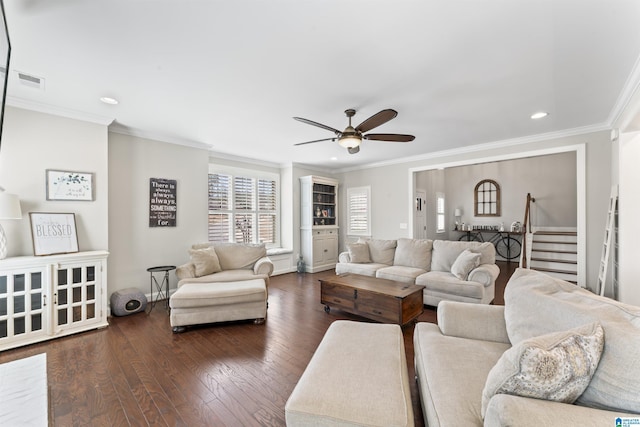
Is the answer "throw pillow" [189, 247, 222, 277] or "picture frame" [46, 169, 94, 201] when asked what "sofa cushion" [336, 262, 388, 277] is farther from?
"picture frame" [46, 169, 94, 201]

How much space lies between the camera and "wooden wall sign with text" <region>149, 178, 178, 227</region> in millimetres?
4168

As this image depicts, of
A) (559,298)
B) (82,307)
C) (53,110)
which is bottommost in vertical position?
(82,307)

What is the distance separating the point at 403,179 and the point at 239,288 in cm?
419

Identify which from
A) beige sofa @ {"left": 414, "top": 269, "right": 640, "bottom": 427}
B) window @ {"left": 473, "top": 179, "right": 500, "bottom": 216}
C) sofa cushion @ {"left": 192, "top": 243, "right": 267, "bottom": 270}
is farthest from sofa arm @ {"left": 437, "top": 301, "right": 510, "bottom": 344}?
window @ {"left": 473, "top": 179, "right": 500, "bottom": 216}

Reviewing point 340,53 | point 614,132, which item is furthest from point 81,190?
point 614,132

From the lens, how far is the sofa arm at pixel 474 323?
182 centimetres

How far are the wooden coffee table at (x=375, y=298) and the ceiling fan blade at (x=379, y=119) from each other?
1.86 meters

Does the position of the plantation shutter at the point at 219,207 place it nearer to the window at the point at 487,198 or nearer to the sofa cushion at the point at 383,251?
the sofa cushion at the point at 383,251

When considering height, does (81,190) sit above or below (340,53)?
below

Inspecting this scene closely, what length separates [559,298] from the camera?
1.52m

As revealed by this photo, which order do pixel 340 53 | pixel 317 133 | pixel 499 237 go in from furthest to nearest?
pixel 499 237, pixel 317 133, pixel 340 53

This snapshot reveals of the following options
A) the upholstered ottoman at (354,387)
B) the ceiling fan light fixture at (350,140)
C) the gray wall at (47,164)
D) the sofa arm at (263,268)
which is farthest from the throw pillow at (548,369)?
the gray wall at (47,164)

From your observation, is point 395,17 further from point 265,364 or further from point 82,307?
point 82,307

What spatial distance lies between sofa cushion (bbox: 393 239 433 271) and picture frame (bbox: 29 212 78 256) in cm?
449
